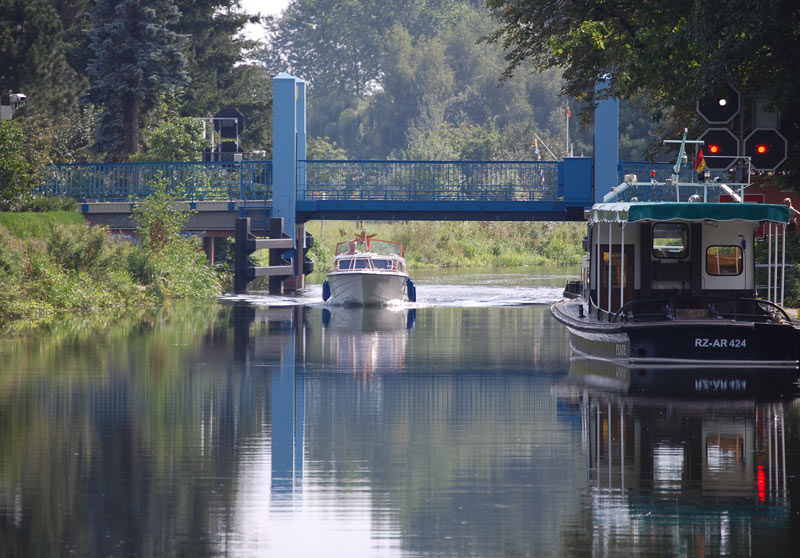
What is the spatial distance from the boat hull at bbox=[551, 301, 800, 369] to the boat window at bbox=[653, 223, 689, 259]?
93.8 inches

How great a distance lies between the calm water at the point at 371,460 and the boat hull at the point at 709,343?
4.14ft

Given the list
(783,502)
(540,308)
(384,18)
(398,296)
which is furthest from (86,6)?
(384,18)

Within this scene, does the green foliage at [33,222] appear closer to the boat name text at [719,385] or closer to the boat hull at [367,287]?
the boat hull at [367,287]

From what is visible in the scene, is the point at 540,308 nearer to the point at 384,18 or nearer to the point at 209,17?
the point at 209,17

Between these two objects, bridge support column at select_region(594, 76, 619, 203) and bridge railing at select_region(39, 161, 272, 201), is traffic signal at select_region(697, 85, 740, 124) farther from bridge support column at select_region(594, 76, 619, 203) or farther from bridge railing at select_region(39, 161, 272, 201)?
bridge railing at select_region(39, 161, 272, 201)

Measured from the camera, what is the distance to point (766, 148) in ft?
84.6

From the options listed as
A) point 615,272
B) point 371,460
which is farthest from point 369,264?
point 371,460

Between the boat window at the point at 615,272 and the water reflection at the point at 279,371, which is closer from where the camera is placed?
the water reflection at the point at 279,371

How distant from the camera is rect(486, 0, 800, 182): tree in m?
24.3

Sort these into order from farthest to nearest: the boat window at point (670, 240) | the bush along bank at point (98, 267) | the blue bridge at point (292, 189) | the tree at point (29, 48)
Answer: the tree at point (29, 48) < the blue bridge at point (292, 189) < the bush along bank at point (98, 267) < the boat window at point (670, 240)

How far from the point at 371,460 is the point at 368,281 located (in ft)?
91.0

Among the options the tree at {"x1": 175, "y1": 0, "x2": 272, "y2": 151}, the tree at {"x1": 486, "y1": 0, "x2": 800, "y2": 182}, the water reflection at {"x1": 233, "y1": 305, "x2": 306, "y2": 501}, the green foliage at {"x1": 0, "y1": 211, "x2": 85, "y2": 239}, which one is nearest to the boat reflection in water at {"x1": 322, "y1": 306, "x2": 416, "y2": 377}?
the water reflection at {"x1": 233, "y1": 305, "x2": 306, "y2": 501}

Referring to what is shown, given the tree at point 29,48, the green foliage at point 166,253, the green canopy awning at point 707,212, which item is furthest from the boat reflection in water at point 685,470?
the tree at point 29,48

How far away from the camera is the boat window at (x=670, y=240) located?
23250 mm
